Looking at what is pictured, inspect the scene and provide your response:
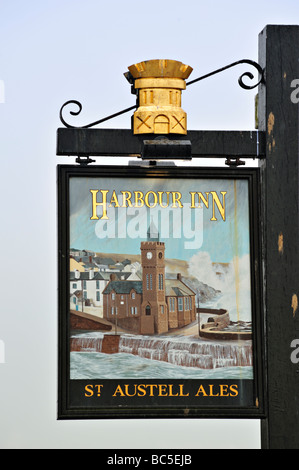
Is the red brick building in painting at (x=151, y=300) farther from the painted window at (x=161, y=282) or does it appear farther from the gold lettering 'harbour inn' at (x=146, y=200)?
the gold lettering 'harbour inn' at (x=146, y=200)

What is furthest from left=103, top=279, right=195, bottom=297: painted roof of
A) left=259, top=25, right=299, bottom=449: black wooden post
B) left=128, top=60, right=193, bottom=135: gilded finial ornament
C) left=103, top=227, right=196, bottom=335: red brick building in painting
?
Result: left=128, top=60, right=193, bottom=135: gilded finial ornament

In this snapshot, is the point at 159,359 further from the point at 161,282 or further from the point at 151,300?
the point at 161,282

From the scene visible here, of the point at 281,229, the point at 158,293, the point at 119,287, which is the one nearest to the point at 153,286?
the point at 158,293

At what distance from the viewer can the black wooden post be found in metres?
8.60

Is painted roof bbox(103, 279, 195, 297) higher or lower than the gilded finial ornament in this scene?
lower

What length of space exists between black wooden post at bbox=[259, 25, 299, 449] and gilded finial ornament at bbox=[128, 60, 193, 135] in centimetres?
64

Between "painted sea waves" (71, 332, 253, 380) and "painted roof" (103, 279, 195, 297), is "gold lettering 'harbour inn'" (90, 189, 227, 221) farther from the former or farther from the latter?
"painted sea waves" (71, 332, 253, 380)

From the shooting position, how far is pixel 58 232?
848 cm

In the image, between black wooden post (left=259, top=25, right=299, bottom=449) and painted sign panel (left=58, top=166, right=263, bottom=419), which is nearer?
painted sign panel (left=58, top=166, right=263, bottom=419)

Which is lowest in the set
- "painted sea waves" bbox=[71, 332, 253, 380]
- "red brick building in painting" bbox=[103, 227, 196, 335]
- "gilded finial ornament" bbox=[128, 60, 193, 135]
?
"painted sea waves" bbox=[71, 332, 253, 380]

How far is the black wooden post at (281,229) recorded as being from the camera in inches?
339

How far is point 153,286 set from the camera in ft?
28.3

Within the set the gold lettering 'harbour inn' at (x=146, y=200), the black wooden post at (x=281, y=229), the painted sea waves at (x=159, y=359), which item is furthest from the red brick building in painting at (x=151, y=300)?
the black wooden post at (x=281, y=229)
